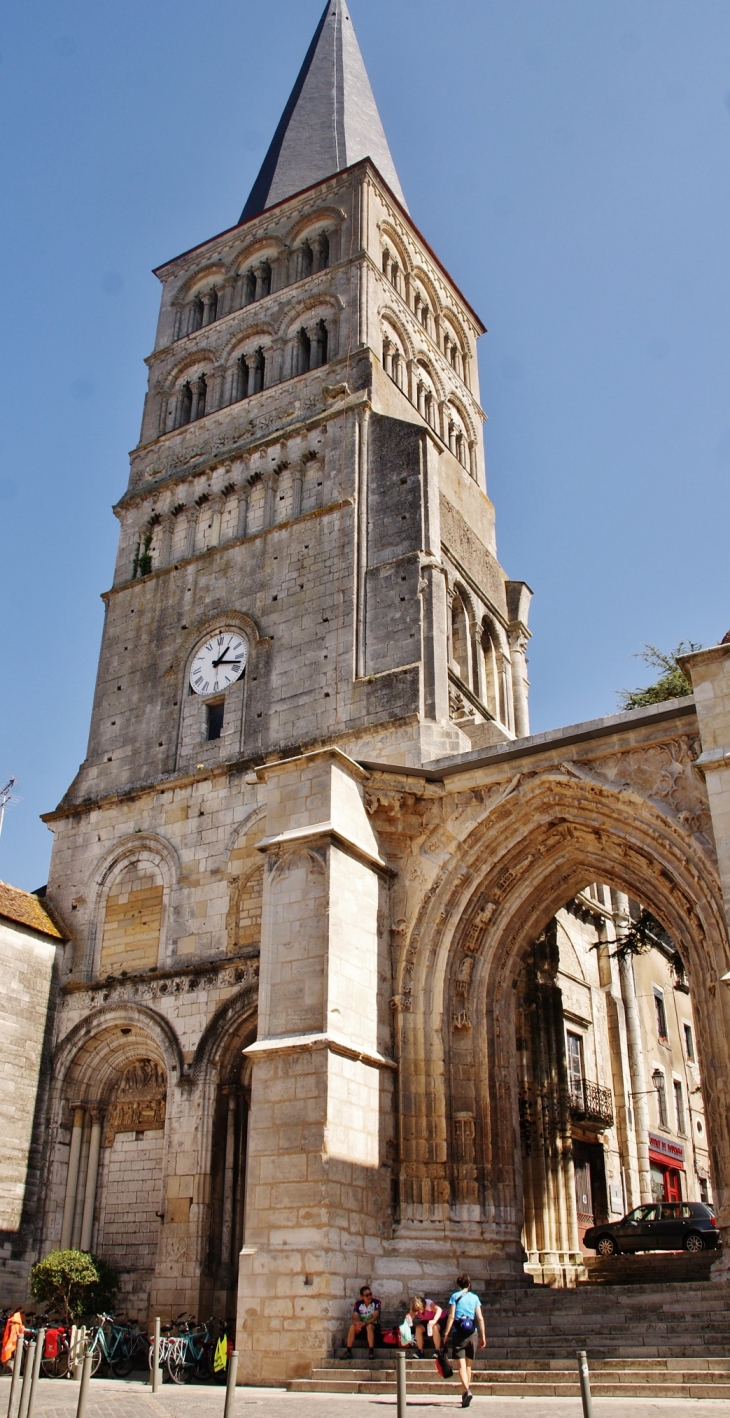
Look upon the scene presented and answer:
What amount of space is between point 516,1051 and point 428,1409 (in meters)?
5.79

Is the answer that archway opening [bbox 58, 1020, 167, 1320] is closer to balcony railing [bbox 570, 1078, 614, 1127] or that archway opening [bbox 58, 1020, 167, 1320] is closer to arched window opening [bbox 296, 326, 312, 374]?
balcony railing [bbox 570, 1078, 614, 1127]

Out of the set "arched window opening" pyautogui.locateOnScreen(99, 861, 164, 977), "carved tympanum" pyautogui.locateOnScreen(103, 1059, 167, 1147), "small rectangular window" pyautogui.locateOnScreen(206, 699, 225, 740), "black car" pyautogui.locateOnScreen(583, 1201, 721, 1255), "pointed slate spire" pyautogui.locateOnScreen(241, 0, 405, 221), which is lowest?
"black car" pyautogui.locateOnScreen(583, 1201, 721, 1255)

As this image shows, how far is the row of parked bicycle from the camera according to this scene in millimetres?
12156

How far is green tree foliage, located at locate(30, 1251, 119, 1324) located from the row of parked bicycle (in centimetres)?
19

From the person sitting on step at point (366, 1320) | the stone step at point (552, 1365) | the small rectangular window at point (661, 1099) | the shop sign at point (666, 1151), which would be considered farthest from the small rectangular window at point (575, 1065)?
the stone step at point (552, 1365)

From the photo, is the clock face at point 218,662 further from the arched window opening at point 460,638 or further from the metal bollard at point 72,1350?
the metal bollard at point 72,1350

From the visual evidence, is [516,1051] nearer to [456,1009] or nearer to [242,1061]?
[456,1009]

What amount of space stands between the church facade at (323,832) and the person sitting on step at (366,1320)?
170 millimetres

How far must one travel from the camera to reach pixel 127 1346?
13312 mm

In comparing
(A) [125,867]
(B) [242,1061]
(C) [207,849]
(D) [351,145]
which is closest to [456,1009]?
(B) [242,1061]

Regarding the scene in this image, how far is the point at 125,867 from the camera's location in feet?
58.3

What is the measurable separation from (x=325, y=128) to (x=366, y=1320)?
82.5 feet

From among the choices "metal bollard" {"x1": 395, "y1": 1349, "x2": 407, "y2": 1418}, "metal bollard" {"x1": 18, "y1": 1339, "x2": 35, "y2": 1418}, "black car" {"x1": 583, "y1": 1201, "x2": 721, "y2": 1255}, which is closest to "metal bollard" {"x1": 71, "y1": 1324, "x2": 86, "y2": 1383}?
"metal bollard" {"x1": 18, "y1": 1339, "x2": 35, "y2": 1418}

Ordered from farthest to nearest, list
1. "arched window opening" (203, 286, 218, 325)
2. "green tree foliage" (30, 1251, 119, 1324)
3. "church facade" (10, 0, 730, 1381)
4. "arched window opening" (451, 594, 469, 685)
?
"arched window opening" (203, 286, 218, 325) < "arched window opening" (451, 594, 469, 685) < "green tree foliage" (30, 1251, 119, 1324) < "church facade" (10, 0, 730, 1381)
